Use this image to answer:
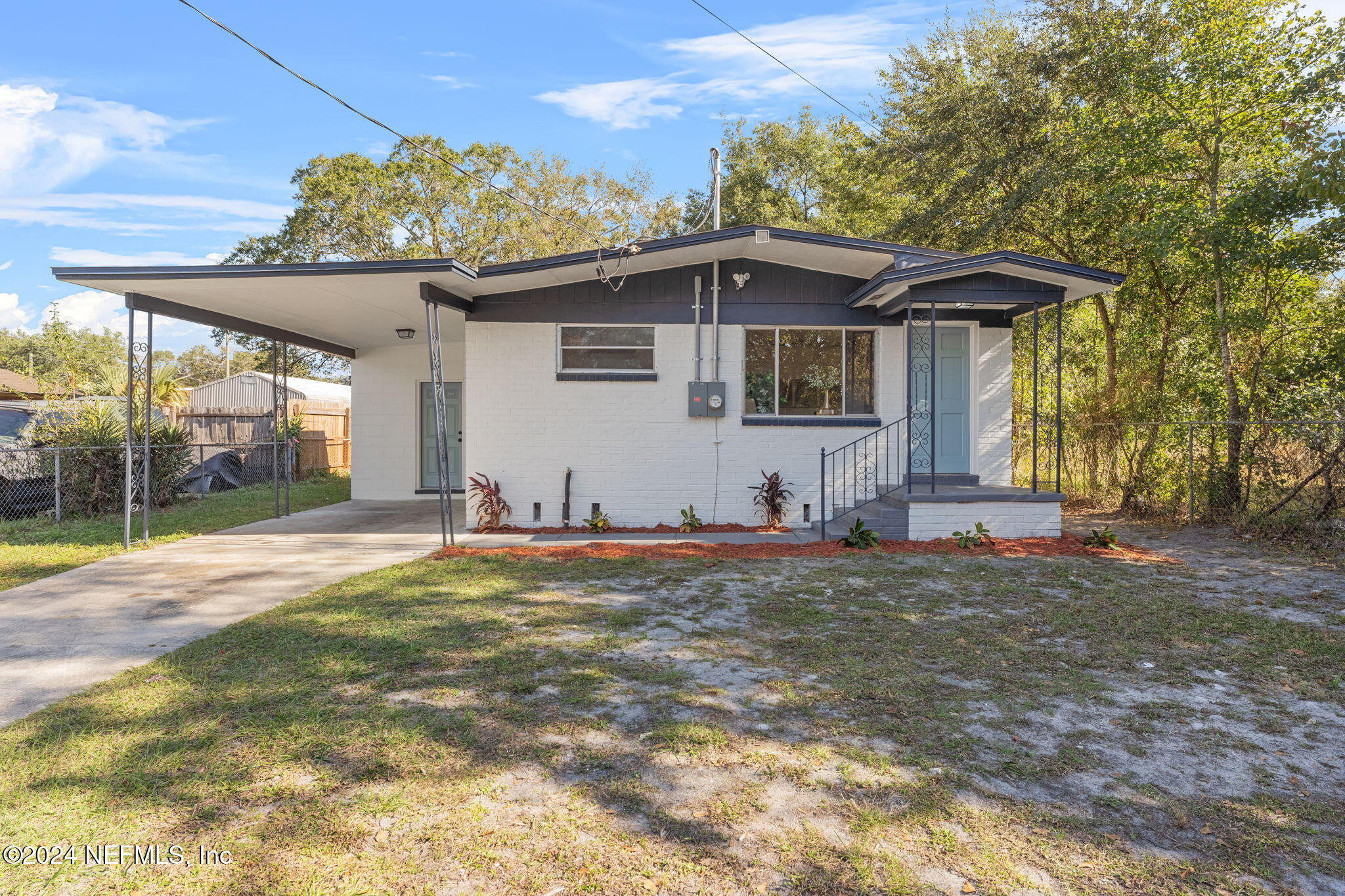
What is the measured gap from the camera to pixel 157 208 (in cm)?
2636

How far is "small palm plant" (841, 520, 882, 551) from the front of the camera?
786 centimetres

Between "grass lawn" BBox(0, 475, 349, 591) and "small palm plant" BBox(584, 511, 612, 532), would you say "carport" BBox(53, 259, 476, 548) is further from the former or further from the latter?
"small palm plant" BBox(584, 511, 612, 532)

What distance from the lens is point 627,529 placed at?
362 inches

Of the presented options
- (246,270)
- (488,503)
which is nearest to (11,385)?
(246,270)

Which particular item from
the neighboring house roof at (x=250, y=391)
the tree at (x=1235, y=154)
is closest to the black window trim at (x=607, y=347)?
the tree at (x=1235, y=154)

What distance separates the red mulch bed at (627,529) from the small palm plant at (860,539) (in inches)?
50.6

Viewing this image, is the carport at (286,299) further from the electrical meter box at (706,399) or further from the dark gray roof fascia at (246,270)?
the electrical meter box at (706,399)

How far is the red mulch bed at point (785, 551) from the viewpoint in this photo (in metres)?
7.47

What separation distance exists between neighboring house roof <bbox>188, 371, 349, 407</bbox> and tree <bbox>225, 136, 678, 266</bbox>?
409 centimetres

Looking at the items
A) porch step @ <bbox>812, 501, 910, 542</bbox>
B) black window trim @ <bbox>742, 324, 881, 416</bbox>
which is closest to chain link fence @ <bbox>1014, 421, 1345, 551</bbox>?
black window trim @ <bbox>742, 324, 881, 416</bbox>

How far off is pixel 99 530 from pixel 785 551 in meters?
8.36

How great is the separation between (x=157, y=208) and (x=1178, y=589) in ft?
105

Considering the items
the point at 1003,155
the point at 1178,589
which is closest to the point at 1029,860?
the point at 1178,589

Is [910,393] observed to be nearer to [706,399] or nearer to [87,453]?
[706,399]
